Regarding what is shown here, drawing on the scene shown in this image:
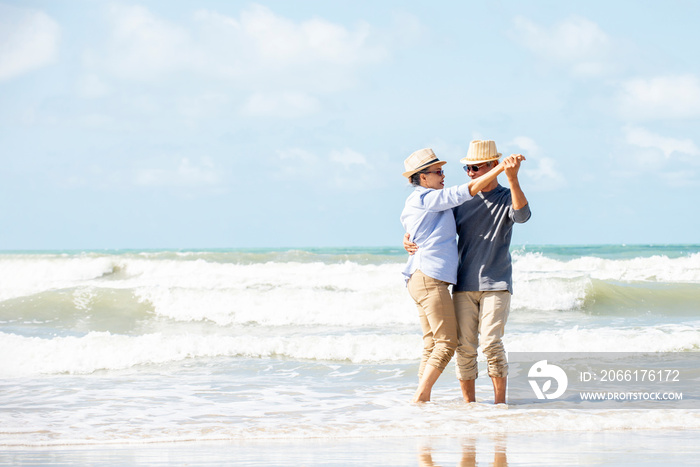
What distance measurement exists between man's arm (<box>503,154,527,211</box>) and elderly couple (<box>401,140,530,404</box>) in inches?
6.0

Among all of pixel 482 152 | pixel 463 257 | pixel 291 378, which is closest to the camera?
pixel 482 152

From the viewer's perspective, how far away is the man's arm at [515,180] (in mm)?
4406

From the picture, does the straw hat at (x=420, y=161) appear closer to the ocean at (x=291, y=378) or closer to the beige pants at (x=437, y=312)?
the beige pants at (x=437, y=312)

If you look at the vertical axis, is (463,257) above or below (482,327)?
above

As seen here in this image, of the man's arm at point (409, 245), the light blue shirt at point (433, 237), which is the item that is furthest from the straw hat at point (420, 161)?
the man's arm at point (409, 245)

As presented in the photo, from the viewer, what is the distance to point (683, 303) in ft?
46.7

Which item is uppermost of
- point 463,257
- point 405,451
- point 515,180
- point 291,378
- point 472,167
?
point 472,167

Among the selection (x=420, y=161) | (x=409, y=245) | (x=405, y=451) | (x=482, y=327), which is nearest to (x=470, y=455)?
(x=405, y=451)

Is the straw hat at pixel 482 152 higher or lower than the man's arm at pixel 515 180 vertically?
higher

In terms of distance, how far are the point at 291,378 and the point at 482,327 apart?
9.83 ft

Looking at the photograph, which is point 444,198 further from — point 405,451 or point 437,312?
point 405,451

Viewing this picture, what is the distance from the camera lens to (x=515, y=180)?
4.48 m

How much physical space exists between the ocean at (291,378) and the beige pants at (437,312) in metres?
0.47

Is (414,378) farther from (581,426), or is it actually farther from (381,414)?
(581,426)
